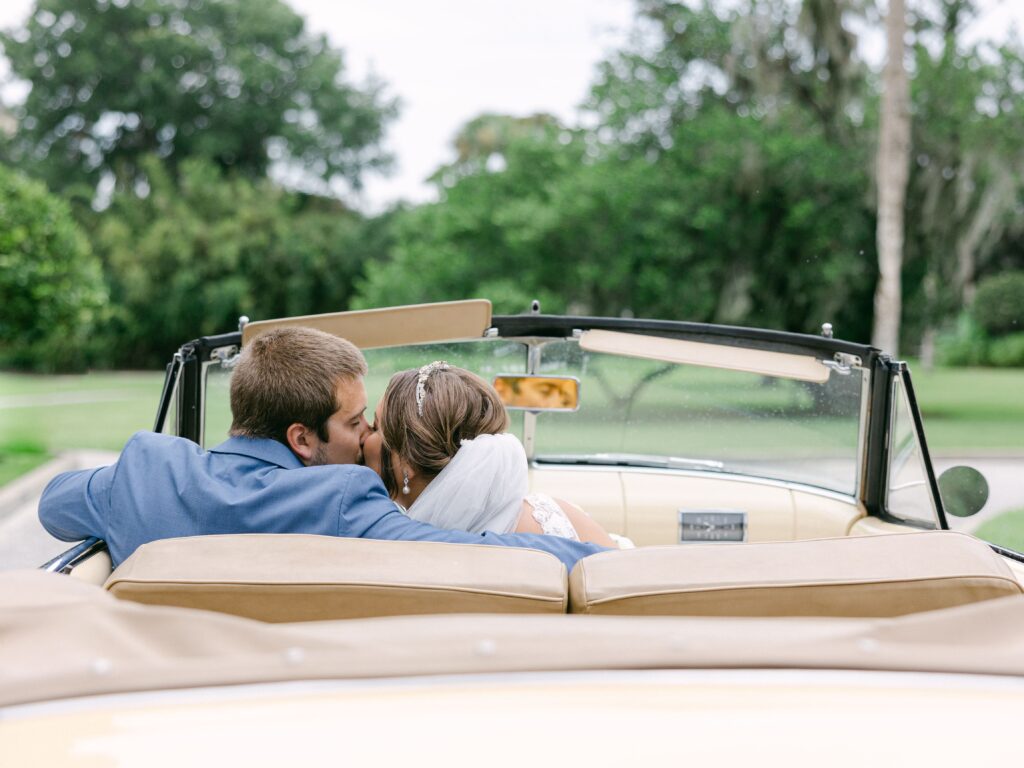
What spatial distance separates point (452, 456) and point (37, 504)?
385 cm

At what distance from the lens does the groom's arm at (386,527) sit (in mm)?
1799

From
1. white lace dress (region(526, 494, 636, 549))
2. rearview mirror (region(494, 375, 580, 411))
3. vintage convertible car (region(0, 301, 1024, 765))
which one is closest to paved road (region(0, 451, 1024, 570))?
rearview mirror (region(494, 375, 580, 411))

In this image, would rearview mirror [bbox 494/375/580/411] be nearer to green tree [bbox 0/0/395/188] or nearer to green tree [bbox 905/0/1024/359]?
green tree [bbox 905/0/1024/359]

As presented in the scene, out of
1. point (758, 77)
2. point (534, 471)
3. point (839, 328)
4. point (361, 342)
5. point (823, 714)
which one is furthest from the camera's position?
point (839, 328)

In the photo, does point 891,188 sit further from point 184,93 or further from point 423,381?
point 184,93

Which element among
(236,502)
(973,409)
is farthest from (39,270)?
(973,409)

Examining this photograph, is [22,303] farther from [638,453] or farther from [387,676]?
[387,676]

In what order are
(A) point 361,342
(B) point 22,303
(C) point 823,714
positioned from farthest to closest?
(B) point 22,303 → (A) point 361,342 → (C) point 823,714

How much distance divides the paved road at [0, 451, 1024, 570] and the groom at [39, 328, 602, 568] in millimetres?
3293

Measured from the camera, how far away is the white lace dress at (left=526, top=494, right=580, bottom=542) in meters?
2.28

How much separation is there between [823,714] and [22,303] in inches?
459

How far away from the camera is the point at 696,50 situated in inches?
653

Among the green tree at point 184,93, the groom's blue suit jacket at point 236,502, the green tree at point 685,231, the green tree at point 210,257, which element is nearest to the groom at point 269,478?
the groom's blue suit jacket at point 236,502

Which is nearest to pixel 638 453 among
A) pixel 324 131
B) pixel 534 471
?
pixel 534 471
